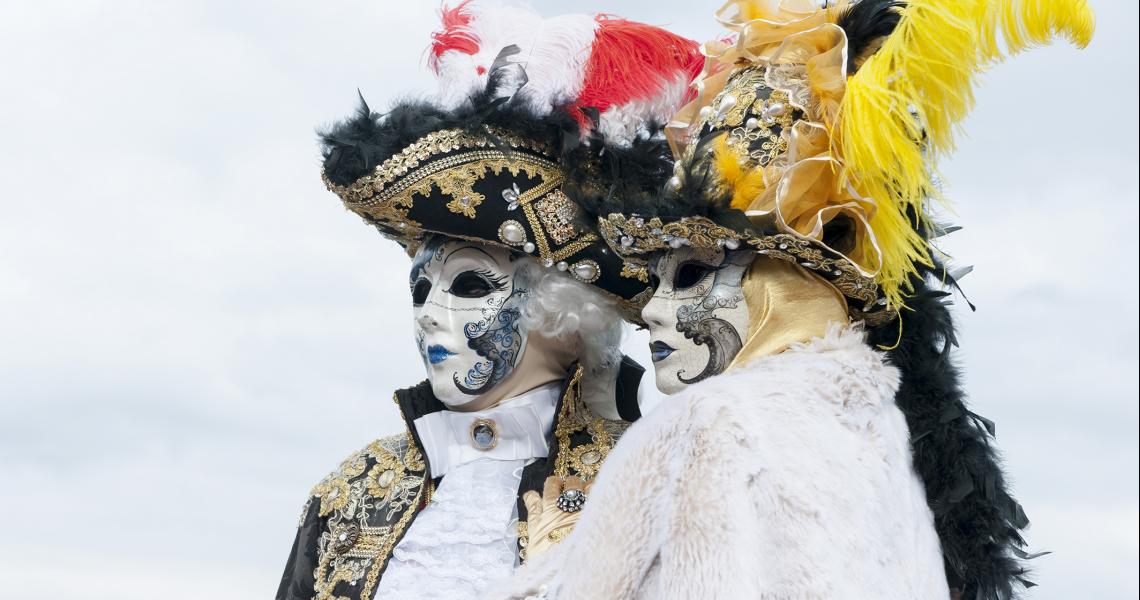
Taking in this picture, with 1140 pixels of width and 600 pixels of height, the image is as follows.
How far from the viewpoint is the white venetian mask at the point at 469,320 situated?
5.34 meters

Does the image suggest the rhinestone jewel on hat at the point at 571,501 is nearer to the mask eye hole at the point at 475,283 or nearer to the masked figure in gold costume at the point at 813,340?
the mask eye hole at the point at 475,283

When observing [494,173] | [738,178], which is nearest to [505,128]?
[494,173]

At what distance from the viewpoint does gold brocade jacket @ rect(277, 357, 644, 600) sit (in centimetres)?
535

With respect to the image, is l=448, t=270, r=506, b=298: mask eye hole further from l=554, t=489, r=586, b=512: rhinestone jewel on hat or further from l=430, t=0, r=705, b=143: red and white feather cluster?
l=554, t=489, r=586, b=512: rhinestone jewel on hat

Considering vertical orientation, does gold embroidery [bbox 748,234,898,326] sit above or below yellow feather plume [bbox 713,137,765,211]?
below

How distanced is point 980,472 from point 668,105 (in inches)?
76.4

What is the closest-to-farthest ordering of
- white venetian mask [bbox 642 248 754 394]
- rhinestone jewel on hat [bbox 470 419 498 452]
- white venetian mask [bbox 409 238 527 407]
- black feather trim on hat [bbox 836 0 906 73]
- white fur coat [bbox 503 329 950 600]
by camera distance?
1. white fur coat [bbox 503 329 950 600]
2. white venetian mask [bbox 642 248 754 394]
3. black feather trim on hat [bbox 836 0 906 73]
4. white venetian mask [bbox 409 238 527 407]
5. rhinestone jewel on hat [bbox 470 419 498 452]

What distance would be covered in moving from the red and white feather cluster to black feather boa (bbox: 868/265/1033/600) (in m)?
1.52

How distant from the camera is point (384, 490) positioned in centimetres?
558

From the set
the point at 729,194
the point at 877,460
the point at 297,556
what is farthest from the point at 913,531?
the point at 297,556

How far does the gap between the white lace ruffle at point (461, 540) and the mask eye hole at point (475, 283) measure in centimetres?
64

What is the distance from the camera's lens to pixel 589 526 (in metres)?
3.61

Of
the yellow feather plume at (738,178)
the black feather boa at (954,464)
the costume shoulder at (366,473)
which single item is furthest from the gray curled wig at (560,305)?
the black feather boa at (954,464)

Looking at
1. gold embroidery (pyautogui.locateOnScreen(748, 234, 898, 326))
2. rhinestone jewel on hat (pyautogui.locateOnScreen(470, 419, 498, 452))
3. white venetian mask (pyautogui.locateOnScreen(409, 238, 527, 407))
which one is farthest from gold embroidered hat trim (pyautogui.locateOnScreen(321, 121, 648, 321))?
gold embroidery (pyautogui.locateOnScreen(748, 234, 898, 326))
